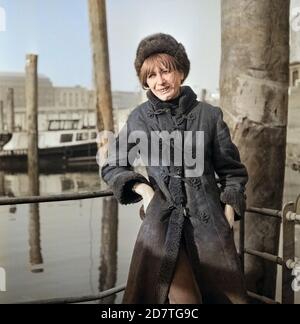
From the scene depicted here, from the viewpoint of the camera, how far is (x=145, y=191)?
1353mm

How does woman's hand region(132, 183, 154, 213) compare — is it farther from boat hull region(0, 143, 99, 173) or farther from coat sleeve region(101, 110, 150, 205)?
boat hull region(0, 143, 99, 173)

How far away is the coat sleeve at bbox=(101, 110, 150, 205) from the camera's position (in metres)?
1.36

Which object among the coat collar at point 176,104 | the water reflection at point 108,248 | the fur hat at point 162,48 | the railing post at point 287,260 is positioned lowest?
the water reflection at point 108,248

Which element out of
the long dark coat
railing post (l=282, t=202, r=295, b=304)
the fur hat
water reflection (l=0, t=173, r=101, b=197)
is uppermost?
the fur hat

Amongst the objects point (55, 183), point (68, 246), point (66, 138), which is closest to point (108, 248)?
point (68, 246)

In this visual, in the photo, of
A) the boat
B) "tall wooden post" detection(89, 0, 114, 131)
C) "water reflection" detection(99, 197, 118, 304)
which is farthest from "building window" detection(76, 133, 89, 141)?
"tall wooden post" detection(89, 0, 114, 131)

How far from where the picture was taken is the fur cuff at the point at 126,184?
4.43 feet

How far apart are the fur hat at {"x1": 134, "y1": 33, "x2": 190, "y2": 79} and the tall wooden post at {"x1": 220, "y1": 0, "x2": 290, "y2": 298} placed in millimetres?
623

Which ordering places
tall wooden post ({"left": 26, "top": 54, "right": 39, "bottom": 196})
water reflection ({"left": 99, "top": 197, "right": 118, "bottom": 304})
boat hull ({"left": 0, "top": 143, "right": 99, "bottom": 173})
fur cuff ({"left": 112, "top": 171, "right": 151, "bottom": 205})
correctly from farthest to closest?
boat hull ({"left": 0, "top": 143, "right": 99, "bottom": 173}), tall wooden post ({"left": 26, "top": 54, "right": 39, "bottom": 196}), water reflection ({"left": 99, "top": 197, "right": 118, "bottom": 304}), fur cuff ({"left": 112, "top": 171, "right": 151, "bottom": 205})

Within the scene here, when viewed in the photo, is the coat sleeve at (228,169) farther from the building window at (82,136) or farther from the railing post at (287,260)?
the building window at (82,136)

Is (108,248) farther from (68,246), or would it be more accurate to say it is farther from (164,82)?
(164,82)

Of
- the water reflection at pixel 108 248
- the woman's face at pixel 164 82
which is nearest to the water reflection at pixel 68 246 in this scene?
the water reflection at pixel 108 248
